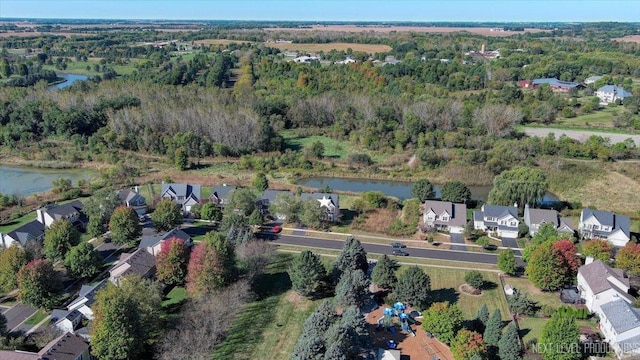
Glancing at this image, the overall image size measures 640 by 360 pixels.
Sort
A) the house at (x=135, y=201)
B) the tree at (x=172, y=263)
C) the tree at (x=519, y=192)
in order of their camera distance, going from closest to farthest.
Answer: the tree at (x=172, y=263) < the house at (x=135, y=201) < the tree at (x=519, y=192)

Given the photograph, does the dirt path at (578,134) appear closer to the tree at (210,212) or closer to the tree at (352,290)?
the tree at (210,212)

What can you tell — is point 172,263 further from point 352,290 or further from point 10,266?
point 352,290

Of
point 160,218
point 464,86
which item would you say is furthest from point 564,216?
point 464,86

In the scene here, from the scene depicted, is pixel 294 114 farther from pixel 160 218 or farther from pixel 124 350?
pixel 124 350

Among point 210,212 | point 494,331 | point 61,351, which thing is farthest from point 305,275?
point 210,212

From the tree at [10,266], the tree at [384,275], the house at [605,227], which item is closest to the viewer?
the tree at [10,266]

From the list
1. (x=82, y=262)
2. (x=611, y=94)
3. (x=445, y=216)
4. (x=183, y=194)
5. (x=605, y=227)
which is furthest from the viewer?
(x=611, y=94)

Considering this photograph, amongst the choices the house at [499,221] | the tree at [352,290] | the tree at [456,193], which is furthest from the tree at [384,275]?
the tree at [456,193]
